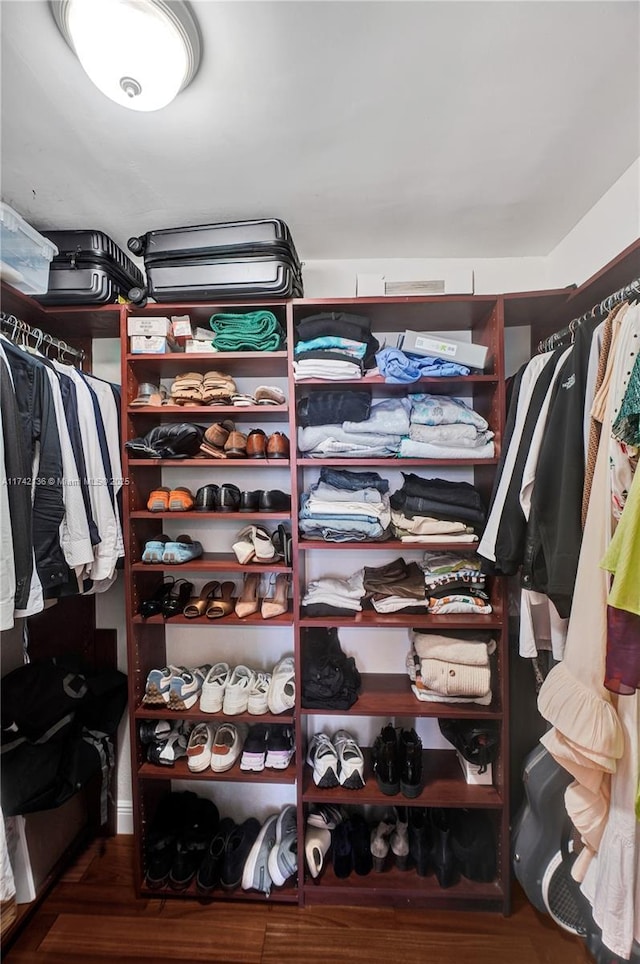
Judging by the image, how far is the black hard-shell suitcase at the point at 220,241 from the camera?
1.26m

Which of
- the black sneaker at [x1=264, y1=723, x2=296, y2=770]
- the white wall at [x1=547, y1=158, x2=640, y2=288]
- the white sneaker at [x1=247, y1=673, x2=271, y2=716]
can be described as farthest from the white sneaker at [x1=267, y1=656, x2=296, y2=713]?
the white wall at [x1=547, y1=158, x2=640, y2=288]

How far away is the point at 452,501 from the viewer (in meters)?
1.31

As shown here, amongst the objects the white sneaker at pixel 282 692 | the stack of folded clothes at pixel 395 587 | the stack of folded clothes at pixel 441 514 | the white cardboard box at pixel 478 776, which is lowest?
the white cardboard box at pixel 478 776

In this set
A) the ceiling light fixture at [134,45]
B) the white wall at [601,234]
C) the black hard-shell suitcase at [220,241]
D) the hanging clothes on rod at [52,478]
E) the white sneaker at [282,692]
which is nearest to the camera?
the ceiling light fixture at [134,45]

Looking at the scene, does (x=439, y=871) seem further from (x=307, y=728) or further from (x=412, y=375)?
(x=412, y=375)

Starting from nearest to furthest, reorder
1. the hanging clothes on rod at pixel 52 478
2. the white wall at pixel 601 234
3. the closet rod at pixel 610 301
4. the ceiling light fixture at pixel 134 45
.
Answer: the ceiling light fixture at pixel 134 45, the closet rod at pixel 610 301, the hanging clothes on rod at pixel 52 478, the white wall at pixel 601 234

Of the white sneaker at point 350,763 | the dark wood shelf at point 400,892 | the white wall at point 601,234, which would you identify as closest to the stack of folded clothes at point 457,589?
the white sneaker at point 350,763

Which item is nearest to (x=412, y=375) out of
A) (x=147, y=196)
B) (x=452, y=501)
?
(x=452, y=501)

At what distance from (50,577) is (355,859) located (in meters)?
A: 1.50

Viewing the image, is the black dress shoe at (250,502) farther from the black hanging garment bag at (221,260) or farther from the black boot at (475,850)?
the black boot at (475,850)

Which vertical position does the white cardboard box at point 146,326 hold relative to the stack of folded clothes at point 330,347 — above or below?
above

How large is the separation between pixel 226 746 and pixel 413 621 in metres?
0.87

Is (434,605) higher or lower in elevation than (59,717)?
higher

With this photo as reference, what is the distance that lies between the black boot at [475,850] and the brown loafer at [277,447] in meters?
1.55
